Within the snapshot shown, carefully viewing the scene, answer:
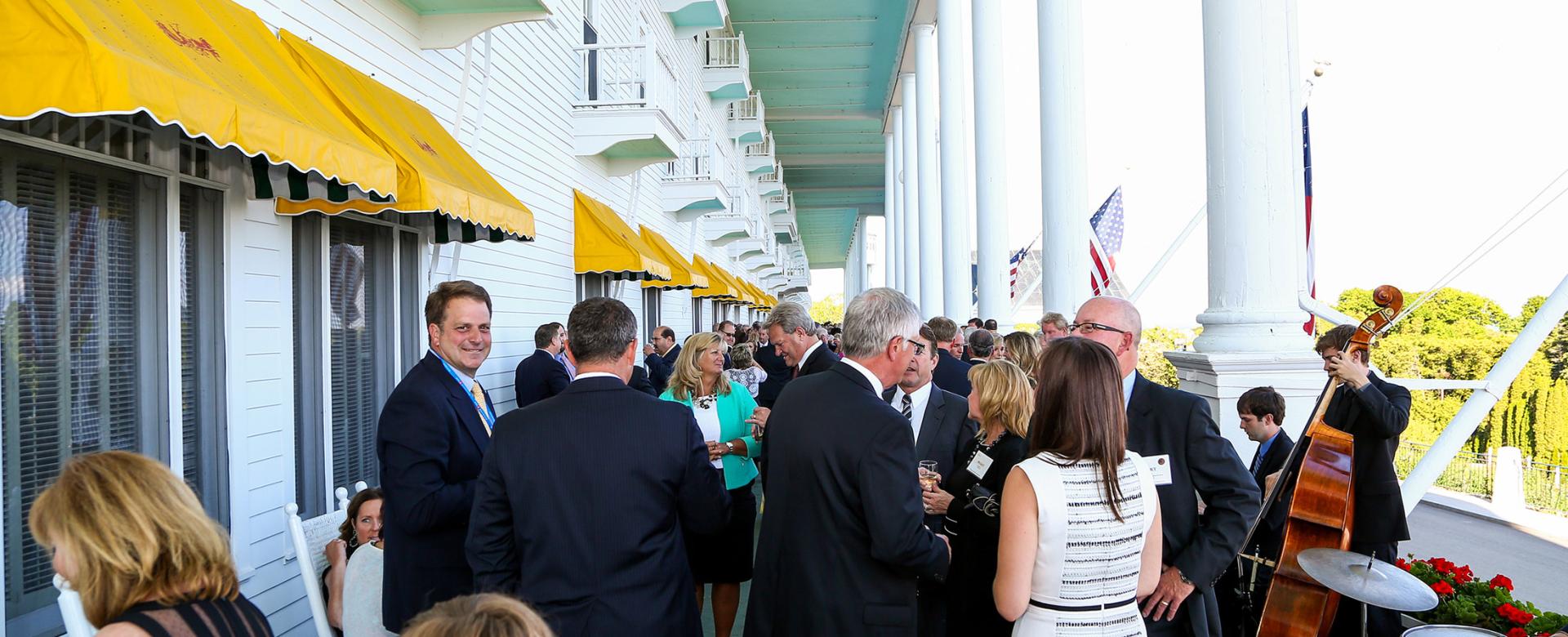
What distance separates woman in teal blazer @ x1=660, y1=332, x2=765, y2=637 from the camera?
4602 millimetres

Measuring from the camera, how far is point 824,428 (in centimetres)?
273

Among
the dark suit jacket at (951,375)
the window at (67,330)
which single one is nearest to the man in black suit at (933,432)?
the dark suit jacket at (951,375)

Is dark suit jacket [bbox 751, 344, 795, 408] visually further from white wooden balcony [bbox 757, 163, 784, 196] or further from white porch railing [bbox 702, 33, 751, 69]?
white wooden balcony [bbox 757, 163, 784, 196]

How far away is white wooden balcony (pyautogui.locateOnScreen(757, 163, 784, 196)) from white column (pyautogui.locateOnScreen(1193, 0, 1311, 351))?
26.9 meters

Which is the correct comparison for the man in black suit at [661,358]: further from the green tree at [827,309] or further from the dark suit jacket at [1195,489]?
the green tree at [827,309]

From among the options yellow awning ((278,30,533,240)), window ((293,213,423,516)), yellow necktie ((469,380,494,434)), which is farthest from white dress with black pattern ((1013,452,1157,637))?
window ((293,213,423,516))

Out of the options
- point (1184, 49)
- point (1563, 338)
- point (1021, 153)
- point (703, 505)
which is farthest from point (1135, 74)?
point (703, 505)

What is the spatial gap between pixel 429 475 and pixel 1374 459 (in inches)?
155

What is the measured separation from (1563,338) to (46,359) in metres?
32.3

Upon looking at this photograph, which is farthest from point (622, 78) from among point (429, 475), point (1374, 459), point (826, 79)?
point (826, 79)

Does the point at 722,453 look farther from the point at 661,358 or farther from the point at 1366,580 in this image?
the point at 661,358

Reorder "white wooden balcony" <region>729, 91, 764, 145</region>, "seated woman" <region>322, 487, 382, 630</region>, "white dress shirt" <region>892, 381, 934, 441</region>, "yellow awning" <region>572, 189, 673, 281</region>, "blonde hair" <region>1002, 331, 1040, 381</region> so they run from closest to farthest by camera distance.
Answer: "seated woman" <region>322, 487, 382, 630</region>
"white dress shirt" <region>892, 381, 934, 441</region>
"blonde hair" <region>1002, 331, 1040, 381</region>
"yellow awning" <region>572, 189, 673, 281</region>
"white wooden balcony" <region>729, 91, 764, 145</region>

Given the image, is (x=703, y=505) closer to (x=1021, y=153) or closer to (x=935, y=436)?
(x=935, y=436)

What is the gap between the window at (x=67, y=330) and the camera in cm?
326
